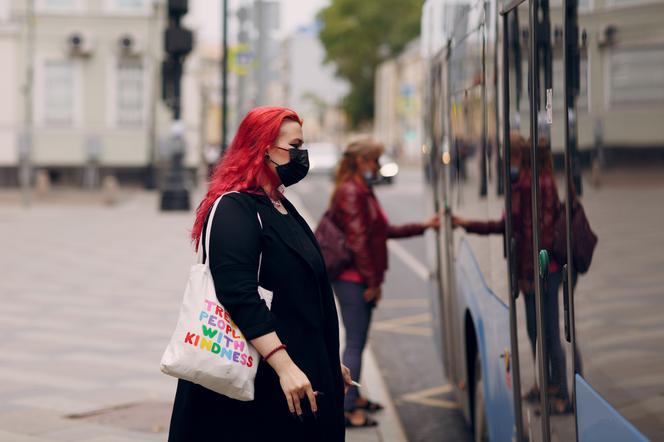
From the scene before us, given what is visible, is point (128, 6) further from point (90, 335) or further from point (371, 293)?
point (371, 293)

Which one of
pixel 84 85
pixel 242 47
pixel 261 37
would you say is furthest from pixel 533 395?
pixel 84 85

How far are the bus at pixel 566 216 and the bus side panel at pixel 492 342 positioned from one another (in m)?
0.01

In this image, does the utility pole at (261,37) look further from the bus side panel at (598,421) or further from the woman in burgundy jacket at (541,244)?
the bus side panel at (598,421)

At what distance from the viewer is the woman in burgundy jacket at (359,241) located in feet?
22.5

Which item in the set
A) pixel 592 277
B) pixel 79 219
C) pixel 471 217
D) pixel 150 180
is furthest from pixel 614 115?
pixel 150 180

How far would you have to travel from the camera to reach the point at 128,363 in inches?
346

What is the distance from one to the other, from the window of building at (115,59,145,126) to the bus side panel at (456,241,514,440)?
3459 centimetres

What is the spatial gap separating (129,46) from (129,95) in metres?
1.53

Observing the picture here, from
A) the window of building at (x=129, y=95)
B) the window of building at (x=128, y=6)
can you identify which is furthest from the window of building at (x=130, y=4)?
the window of building at (x=129, y=95)

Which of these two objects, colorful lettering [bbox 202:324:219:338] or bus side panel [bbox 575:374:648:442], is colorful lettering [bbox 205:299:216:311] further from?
bus side panel [bbox 575:374:648:442]

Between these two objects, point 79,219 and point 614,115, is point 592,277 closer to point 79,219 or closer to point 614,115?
point 614,115

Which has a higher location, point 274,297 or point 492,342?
point 274,297

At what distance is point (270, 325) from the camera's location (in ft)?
11.5

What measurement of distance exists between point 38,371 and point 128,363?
68cm
